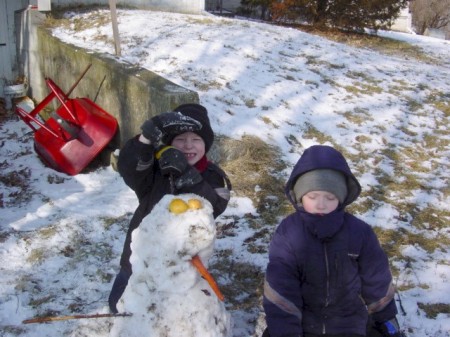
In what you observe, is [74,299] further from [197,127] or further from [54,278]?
[197,127]

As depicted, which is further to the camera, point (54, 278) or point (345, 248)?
point (54, 278)

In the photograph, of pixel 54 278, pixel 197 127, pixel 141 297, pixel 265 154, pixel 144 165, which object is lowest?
pixel 54 278

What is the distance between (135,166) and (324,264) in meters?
1.01

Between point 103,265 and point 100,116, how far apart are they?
2.32 metres

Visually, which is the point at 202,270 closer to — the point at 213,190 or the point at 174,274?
the point at 174,274

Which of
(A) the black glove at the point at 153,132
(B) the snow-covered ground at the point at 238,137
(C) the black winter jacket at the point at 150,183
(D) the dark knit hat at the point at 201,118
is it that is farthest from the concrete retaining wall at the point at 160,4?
(A) the black glove at the point at 153,132

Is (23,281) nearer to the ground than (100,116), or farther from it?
nearer to the ground

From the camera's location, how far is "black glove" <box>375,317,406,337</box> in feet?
7.59

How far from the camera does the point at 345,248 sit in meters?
2.23

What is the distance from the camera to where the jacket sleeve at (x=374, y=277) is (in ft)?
7.45

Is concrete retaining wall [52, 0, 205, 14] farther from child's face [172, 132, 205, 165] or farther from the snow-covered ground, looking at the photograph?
child's face [172, 132, 205, 165]

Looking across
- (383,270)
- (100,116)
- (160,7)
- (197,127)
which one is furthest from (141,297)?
(160,7)

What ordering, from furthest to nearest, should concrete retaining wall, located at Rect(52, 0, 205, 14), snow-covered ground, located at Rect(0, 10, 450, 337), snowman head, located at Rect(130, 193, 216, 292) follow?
1. concrete retaining wall, located at Rect(52, 0, 205, 14)
2. snow-covered ground, located at Rect(0, 10, 450, 337)
3. snowman head, located at Rect(130, 193, 216, 292)

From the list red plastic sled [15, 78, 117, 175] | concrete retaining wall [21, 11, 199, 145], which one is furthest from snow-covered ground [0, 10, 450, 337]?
concrete retaining wall [21, 11, 199, 145]
